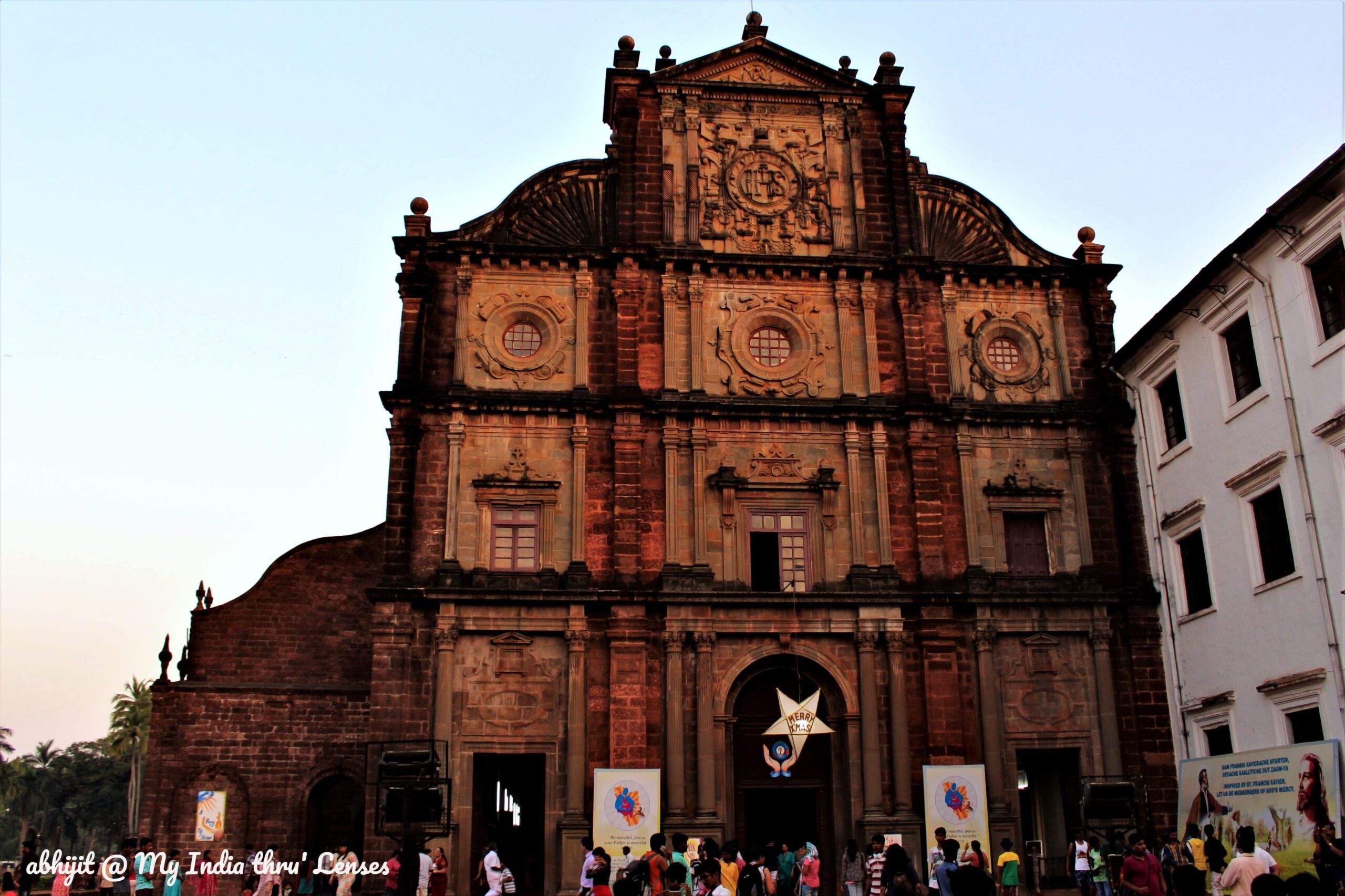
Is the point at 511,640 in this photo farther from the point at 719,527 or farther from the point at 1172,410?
the point at 1172,410

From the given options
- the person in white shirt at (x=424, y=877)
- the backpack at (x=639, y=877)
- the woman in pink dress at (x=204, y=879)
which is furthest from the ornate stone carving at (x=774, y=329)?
the woman in pink dress at (x=204, y=879)

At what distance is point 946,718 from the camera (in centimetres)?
2469

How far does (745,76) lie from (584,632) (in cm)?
1459

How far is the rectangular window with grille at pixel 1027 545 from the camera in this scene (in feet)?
87.4

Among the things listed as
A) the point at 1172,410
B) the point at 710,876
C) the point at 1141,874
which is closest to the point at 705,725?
the point at 1141,874

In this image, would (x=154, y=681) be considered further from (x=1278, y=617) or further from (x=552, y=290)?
(x=1278, y=617)

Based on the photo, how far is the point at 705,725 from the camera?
24.1 metres

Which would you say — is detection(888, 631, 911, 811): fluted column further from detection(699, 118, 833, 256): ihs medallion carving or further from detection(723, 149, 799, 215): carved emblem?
detection(723, 149, 799, 215): carved emblem

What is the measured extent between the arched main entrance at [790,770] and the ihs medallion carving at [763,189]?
32.9 feet

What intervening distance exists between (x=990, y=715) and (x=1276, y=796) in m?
7.54

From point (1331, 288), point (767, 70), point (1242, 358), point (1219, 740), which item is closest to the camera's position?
point (1331, 288)

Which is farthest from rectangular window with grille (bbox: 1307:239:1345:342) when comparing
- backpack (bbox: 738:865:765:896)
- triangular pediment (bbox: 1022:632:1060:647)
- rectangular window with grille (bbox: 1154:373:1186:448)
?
backpack (bbox: 738:865:765:896)

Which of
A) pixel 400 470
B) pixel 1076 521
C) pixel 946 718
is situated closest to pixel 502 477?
pixel 400 470

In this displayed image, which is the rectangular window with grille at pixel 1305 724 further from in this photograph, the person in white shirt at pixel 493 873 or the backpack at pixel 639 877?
the person in white shirt at pixel 493 873
